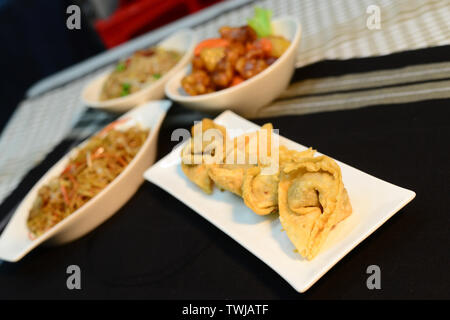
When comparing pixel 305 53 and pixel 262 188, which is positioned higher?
pixel 305 53

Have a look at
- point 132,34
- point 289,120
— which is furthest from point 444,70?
point 132,34

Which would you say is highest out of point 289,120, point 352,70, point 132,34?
point 132,34

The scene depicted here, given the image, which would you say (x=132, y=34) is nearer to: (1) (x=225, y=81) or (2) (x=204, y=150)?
(1) (x=225, y=81)

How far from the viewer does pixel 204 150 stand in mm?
1487

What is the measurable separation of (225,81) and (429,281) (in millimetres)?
1133

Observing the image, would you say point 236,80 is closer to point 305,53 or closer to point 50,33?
point 305,53

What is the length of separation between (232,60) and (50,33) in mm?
3255

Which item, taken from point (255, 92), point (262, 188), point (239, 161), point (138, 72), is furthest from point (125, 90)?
point (262, 188)

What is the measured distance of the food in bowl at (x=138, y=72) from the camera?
223 cm

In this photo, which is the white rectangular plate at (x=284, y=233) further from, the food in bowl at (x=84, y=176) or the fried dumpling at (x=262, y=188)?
the food in bowl at (x=84, y=176)

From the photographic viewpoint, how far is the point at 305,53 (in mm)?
2098

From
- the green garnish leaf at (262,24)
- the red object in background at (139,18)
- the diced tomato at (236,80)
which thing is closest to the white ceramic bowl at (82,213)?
the diced tomato at (236,80)

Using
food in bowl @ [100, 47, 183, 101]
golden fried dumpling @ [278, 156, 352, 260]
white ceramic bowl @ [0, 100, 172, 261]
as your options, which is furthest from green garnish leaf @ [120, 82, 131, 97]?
golden fried dumpling @ [278, 156, 352, 260]
